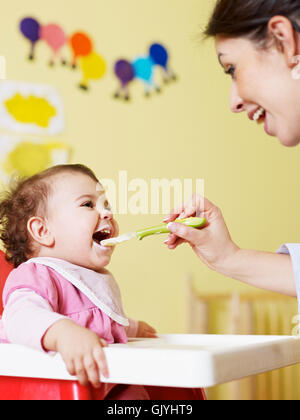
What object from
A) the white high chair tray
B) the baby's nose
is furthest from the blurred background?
the white high chair tray

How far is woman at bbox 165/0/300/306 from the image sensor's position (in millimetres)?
818

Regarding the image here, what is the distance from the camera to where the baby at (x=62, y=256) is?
0.80 metres

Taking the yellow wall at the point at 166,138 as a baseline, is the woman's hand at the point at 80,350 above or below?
below

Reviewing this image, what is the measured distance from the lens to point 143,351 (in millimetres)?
614

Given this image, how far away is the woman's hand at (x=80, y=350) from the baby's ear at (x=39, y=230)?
26 cm

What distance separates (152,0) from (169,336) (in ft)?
4.65

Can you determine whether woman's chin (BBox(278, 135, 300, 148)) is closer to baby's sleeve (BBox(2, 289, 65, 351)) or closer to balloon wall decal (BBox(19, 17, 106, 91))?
baby's sleeve (BBox(2, 289, 65, 351))

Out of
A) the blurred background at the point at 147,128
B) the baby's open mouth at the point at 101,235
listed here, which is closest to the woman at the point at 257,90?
the baby's open mouth at the point at 101,235

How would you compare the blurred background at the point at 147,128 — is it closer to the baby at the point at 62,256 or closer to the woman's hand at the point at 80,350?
the baby at the point at 62,256

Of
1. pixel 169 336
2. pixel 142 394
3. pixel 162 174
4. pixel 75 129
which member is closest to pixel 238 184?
pixel 162 174

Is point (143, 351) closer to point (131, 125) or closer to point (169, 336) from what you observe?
point (169, 336)

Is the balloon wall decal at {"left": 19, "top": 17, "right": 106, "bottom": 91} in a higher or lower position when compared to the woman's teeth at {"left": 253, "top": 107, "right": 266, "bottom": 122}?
higher

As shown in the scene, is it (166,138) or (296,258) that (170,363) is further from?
(166,138)

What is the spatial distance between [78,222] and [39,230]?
0.23ft
